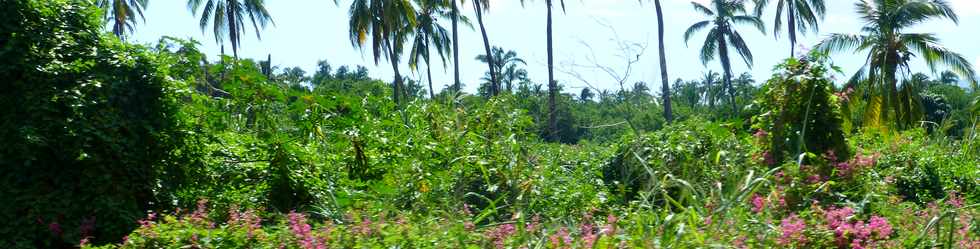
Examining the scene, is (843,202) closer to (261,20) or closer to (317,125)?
(317,125)

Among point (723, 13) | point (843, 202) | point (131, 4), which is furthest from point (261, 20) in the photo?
point (843, 202)

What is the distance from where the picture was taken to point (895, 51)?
17594 mm

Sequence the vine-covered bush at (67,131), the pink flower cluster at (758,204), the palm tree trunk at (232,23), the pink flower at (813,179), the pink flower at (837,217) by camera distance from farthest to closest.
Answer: the palm tree trunk at (232,23) → the vine-covered bush at (67,131) → the pink flower at (813,179) → the pink flower cluster at (758,204) → the pink flower at (837,217)

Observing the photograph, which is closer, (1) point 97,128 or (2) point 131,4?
(1) point 97,128

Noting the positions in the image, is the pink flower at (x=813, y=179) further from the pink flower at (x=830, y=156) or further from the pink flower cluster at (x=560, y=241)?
the pink flower cluster at (x=560, y=241)

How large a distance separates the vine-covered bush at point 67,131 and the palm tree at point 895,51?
45.2ft

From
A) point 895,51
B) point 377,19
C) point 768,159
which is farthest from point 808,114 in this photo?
point 377,19

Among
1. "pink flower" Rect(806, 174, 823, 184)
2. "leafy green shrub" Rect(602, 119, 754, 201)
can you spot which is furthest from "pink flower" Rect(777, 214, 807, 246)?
"leafy green shrub" Rect(602, 119, 754, 201)

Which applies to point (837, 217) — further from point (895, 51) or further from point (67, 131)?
point (895, 51)

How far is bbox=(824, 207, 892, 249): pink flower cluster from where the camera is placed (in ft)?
15.0

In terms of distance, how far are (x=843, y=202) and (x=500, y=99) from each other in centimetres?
340

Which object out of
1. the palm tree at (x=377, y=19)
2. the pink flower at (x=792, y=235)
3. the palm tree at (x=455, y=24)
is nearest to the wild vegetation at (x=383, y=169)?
the pink flower at (x=792, y=235)

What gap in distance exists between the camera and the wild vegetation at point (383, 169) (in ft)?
15.9

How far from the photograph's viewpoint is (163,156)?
6.70 meters
